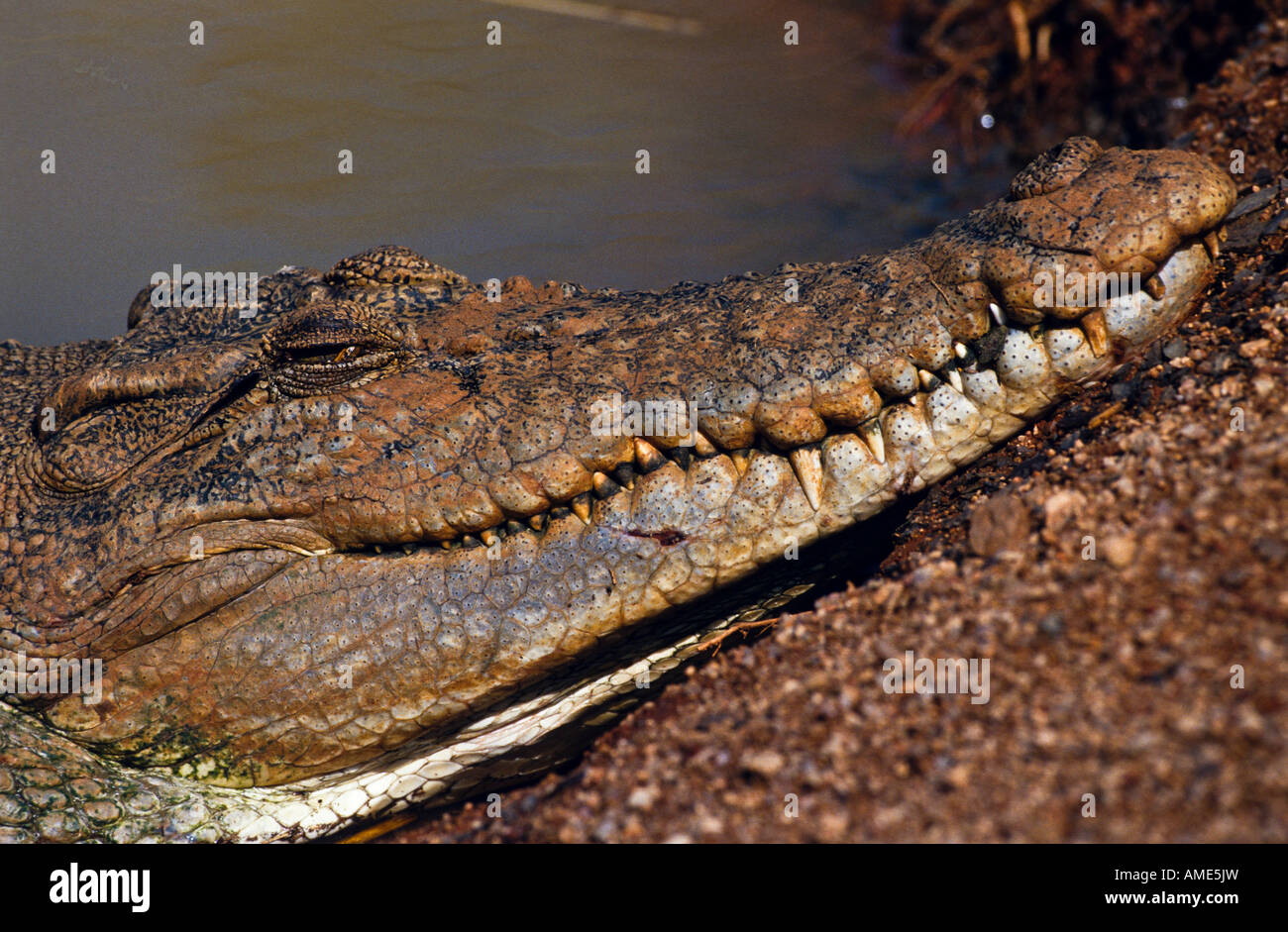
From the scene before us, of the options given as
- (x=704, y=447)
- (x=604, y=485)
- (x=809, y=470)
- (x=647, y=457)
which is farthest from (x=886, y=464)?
(x=604, y=485)

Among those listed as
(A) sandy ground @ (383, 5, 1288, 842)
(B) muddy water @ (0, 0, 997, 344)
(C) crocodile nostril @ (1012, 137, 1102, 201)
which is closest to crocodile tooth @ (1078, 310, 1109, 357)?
(A) sandy ground @ (383, 5, 1288, 842)

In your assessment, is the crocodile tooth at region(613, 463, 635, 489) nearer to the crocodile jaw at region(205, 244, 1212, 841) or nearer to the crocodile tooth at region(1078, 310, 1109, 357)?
the crocodile jaw at region(205, 244, 1212, 841)

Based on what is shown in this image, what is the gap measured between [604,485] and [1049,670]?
140cm

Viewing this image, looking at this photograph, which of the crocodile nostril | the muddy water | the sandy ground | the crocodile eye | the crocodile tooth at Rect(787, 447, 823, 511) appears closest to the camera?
the sandy ground

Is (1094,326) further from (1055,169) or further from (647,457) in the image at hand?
(647,457)

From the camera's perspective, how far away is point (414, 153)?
24.1ft

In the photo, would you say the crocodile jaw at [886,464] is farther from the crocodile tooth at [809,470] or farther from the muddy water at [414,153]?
the muddy water at [414,153]

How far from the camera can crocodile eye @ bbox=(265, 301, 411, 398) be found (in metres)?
3.15

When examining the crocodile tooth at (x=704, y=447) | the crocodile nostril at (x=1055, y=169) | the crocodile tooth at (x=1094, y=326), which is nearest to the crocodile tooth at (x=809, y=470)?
the crocodile tooth at (x=704, y=447)

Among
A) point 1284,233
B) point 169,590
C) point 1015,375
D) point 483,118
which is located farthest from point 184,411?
point 483,118

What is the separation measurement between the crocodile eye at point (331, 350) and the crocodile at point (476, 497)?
0.04ft

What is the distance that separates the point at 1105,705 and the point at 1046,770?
206mm

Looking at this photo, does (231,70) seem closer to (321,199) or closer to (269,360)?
(321,199)

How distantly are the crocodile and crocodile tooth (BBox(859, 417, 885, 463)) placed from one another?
1 centimetres
